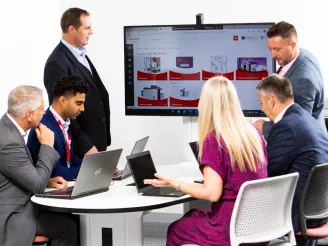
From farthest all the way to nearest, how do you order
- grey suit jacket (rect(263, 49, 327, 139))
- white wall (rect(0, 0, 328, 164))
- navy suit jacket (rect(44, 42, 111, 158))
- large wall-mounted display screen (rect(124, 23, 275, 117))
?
white wall (rect(0, 0, 328, 164)) → large wall-mounted display screen (rect(124, 23, 275, 117)) → navy suit jacket (rect(44, 42, 111, 158)) → grey suit jacket (rect(263, 49, 327, 139))

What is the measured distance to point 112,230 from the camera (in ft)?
12.8

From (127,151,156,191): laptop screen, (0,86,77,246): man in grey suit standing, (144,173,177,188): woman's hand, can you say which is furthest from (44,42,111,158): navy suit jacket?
(144,173,177,188): woman's hand

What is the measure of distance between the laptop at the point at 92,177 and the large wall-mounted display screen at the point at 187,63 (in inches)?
65.3

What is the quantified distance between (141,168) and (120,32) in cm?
284

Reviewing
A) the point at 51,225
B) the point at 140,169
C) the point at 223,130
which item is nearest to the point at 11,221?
the point at 51,225

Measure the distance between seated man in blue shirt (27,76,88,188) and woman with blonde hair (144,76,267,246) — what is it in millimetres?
1016

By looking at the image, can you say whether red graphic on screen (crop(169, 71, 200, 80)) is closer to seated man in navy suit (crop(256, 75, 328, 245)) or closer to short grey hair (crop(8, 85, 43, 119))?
seated man in navy suit (crop(256, 75, 328, 245))

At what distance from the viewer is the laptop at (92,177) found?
362 centimetres

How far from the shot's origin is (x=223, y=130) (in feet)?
11.0

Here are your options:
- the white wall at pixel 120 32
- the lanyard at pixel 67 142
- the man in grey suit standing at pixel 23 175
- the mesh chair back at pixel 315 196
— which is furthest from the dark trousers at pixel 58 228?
the white wall at pixel 120 32

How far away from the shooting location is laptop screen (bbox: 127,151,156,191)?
369 cm

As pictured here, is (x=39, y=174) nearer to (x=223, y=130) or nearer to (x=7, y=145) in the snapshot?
(x=7, y=145)

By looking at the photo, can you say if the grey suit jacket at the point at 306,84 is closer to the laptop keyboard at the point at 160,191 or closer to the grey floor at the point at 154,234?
the laptop keyboard at the point at 160,191

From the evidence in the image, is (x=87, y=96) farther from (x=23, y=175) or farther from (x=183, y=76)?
(x=23, y=175)
